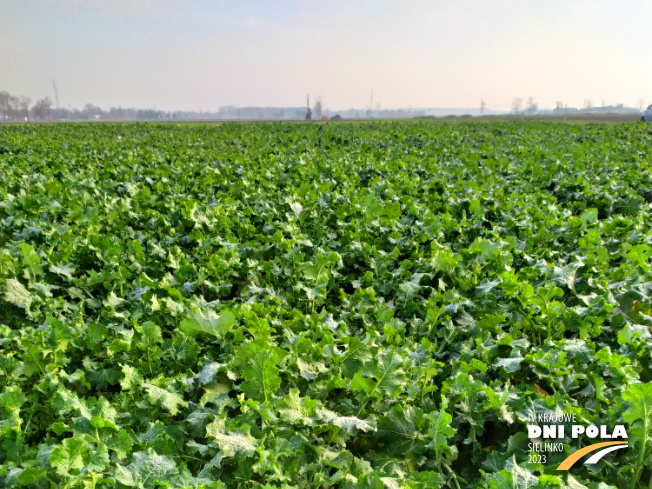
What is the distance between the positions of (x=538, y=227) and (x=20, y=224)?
21.0 ft

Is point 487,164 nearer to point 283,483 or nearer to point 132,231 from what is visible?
point 132,231

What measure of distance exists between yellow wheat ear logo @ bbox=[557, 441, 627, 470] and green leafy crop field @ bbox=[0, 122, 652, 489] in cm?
4

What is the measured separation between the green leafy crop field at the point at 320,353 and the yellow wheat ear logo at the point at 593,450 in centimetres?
4

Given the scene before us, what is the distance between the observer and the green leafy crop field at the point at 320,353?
2109mm

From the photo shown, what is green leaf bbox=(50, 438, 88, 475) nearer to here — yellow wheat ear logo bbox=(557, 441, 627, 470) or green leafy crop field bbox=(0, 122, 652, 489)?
green leafy crop field bbox=(0, 122, 652, 489)

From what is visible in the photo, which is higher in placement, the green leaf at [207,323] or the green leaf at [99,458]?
the green leaf at [207,323]

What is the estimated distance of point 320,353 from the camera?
8.87 feet

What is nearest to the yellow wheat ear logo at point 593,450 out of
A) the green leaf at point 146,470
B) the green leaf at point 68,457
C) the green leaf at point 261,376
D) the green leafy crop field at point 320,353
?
the green leafy crop field at point 320,353

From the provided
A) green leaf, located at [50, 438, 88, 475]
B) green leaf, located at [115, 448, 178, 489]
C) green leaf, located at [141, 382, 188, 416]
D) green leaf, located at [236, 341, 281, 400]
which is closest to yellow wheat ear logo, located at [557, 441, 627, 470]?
green leaf, located at [236, 341, 281, 400]

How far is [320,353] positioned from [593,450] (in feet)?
4.99

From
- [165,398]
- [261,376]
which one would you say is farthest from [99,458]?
[261,376]

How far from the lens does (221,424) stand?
7.25 feet

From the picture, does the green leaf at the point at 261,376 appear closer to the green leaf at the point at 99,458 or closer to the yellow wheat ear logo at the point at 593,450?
the green leaf at the point at 99,458

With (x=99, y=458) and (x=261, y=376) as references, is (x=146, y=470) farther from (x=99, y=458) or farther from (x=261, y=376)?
(x=261, y=376)
